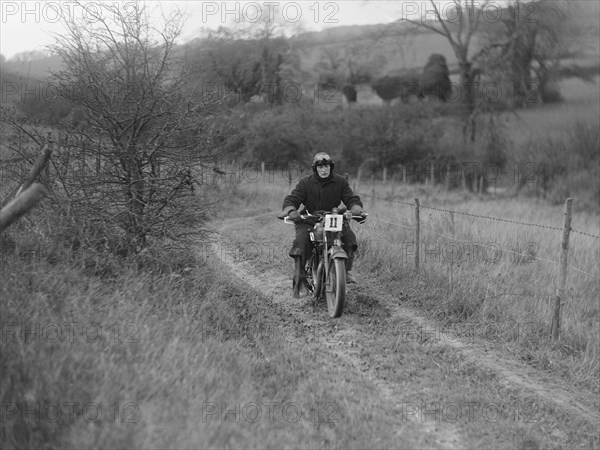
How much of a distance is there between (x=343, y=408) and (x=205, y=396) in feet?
→ 3.77

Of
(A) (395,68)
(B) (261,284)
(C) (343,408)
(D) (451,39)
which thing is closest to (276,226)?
(B) (261,284)

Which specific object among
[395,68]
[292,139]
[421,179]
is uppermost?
[395,68]

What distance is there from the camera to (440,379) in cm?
527

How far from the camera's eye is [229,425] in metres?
3.73

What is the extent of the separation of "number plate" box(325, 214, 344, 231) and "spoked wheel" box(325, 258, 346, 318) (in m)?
0.40

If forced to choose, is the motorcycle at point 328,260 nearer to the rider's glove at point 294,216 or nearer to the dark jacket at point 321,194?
the rider's glove at point 294,216

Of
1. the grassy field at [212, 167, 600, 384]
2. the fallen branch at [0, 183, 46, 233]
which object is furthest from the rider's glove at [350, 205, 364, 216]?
the fallen branch at [0, 183, 46, 233]

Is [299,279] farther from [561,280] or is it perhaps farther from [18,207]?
[18,207]

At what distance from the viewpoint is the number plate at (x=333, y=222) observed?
22.5ft

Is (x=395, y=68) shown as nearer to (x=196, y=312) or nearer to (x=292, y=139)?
(x=292, y=139)

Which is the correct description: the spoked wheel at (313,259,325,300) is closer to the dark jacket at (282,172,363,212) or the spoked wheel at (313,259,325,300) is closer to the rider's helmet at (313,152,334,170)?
the dark jacket at (282,172,363,212)

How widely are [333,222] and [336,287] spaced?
0.81 m

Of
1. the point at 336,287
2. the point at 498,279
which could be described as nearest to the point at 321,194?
the point at 336,287

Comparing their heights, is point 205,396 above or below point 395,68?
below
